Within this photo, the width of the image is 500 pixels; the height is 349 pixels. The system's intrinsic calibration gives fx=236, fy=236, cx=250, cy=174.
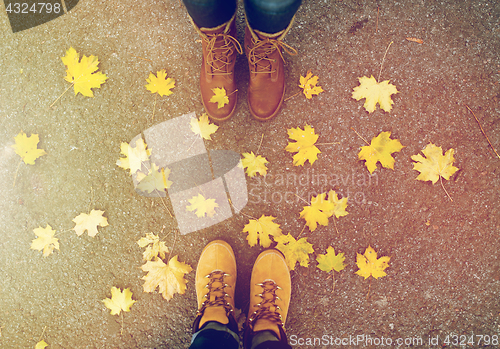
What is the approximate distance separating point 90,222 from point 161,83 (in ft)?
3.92

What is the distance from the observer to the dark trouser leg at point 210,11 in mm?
1062

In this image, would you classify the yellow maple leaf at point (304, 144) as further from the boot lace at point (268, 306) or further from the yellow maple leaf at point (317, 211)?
the boot lace at point (268, 306)

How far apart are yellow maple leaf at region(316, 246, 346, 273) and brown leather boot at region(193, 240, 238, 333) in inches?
25.8

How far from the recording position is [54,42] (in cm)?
181

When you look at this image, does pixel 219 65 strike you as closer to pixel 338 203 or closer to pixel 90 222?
pixel 338 203

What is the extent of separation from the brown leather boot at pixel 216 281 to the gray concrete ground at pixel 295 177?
0.09 m

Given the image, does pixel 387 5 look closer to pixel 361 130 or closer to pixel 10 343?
pixel 361 130

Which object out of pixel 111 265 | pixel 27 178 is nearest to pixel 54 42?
pixel 27 178

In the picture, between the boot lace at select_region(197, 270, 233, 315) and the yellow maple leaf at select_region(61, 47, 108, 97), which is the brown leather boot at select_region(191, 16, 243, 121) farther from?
the boot lace at select_region(197, 270, 233, 315)

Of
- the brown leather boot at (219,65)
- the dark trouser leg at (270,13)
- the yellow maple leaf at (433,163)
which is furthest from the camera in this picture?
the yellow maple leaf at (433,163)

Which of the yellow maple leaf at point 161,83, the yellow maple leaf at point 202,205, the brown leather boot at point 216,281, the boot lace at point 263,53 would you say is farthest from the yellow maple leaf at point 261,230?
the yellow maple leaf at point 161,83

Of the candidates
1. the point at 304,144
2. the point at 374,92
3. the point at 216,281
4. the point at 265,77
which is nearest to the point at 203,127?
the point at 265,77

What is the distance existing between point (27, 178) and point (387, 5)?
298 centimetres

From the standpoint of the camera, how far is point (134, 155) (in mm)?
1791
